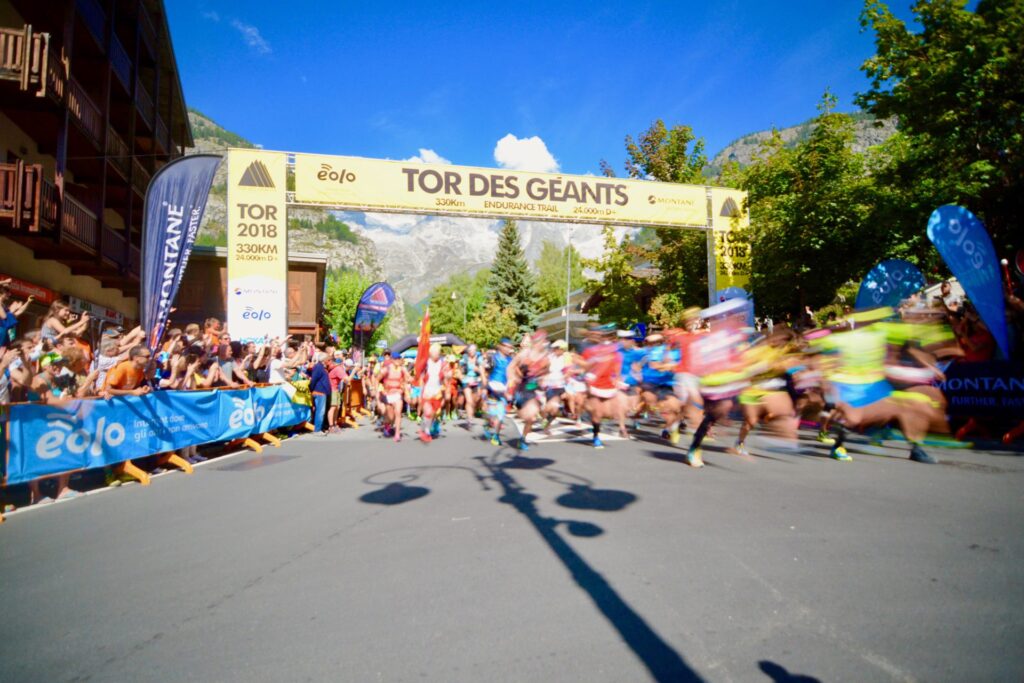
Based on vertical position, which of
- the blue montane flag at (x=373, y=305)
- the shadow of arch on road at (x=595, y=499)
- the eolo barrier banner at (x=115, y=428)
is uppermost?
the blue montane flag at (x=373, y=305)

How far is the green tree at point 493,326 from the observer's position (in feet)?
184

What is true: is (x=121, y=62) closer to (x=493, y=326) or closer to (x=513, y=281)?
(x=493, y=326)

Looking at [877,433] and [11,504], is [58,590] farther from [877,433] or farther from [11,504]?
[877,433]

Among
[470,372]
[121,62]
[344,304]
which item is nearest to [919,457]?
[470,372]

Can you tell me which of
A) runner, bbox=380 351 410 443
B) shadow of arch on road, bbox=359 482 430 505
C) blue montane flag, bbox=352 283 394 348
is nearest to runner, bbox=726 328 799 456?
shadow of arch on road, bbox=359 482 430 505

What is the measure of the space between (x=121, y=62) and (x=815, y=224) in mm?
23155

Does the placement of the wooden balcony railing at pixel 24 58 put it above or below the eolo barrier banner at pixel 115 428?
above

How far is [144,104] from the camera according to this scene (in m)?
22.8

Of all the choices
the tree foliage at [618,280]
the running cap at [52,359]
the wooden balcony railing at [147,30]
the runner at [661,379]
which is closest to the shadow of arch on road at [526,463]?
the runner at [661,379]

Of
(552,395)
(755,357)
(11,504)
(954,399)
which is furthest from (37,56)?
(954,399)

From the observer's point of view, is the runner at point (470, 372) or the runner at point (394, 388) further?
the runner at point (470, 372)

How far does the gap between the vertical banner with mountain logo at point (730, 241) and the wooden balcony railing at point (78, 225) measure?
1884cm

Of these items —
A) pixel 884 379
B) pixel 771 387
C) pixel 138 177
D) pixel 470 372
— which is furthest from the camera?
pixel 138 177

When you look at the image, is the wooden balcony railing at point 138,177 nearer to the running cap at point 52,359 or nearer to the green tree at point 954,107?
the running cap at point 52,359
